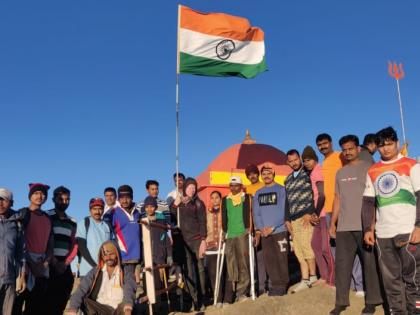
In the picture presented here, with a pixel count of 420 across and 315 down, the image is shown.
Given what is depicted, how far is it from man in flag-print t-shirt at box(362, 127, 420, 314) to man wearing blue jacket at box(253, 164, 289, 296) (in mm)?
2004

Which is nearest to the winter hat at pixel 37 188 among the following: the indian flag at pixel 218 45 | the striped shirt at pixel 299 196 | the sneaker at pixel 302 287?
the striped shirt at pixel 299 196

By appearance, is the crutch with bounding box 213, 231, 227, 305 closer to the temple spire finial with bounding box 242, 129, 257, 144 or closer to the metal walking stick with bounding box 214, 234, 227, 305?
the metal walking stick with bounding box 214, 234, 227, 305

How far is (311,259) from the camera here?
6.73 meters

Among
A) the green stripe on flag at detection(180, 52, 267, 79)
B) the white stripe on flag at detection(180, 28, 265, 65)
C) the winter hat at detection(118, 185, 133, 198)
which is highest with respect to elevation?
the white stripe on flag at detection(180, 28, 265, 65)

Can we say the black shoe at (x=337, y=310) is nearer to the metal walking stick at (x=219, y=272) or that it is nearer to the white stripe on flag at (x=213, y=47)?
the metal walking stick at (x=219, y=272)

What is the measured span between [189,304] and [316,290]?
2.31 metres

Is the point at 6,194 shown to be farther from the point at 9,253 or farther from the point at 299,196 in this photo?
the point at 299,196

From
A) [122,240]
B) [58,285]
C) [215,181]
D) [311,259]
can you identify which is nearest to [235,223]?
[311,259]

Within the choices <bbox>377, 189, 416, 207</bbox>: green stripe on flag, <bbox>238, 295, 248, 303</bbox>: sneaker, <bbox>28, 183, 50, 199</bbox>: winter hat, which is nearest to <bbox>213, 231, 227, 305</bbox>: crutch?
<bbox>238, 295, 248, 303</bbox>: sneaker

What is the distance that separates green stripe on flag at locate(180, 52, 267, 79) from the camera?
953cm

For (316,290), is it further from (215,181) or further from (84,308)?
(215,181)

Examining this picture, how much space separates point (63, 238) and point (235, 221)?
8.78 feet

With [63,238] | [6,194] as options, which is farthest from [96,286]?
[6,194]

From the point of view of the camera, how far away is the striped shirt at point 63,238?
6.39 m
